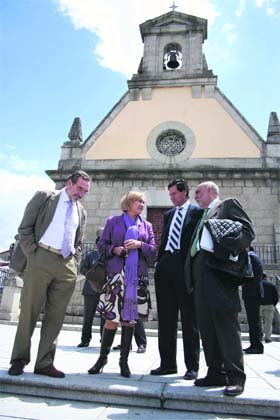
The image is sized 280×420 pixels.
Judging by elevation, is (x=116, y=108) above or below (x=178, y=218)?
above

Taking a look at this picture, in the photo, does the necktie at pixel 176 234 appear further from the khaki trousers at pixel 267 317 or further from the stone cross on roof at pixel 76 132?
the stone cross on roof at pixel 76 132

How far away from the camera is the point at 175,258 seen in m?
3.93

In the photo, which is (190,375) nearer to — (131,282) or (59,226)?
(131,282)

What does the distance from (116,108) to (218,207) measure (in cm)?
1337

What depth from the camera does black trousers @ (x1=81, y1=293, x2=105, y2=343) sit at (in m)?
6.14

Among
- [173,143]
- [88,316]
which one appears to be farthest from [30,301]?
[173,143]

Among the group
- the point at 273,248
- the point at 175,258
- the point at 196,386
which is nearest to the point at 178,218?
the point at 175,258

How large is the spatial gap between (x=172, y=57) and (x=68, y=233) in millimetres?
15384

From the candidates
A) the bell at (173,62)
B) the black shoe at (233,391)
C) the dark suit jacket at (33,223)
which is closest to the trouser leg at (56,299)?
the dark suit jacket at (33,223)

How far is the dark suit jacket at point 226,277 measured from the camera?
10.6 ft

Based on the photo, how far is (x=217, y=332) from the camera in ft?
10.6

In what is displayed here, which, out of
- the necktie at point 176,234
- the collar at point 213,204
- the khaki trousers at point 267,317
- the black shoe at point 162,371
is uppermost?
the collar at point 213,204

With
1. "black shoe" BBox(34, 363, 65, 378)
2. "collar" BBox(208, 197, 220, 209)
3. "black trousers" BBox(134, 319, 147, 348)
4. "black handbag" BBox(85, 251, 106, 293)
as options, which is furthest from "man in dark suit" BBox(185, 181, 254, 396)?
"black trousers" BBox(134, 319, 147, 348)

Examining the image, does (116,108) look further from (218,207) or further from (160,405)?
(160,405)
